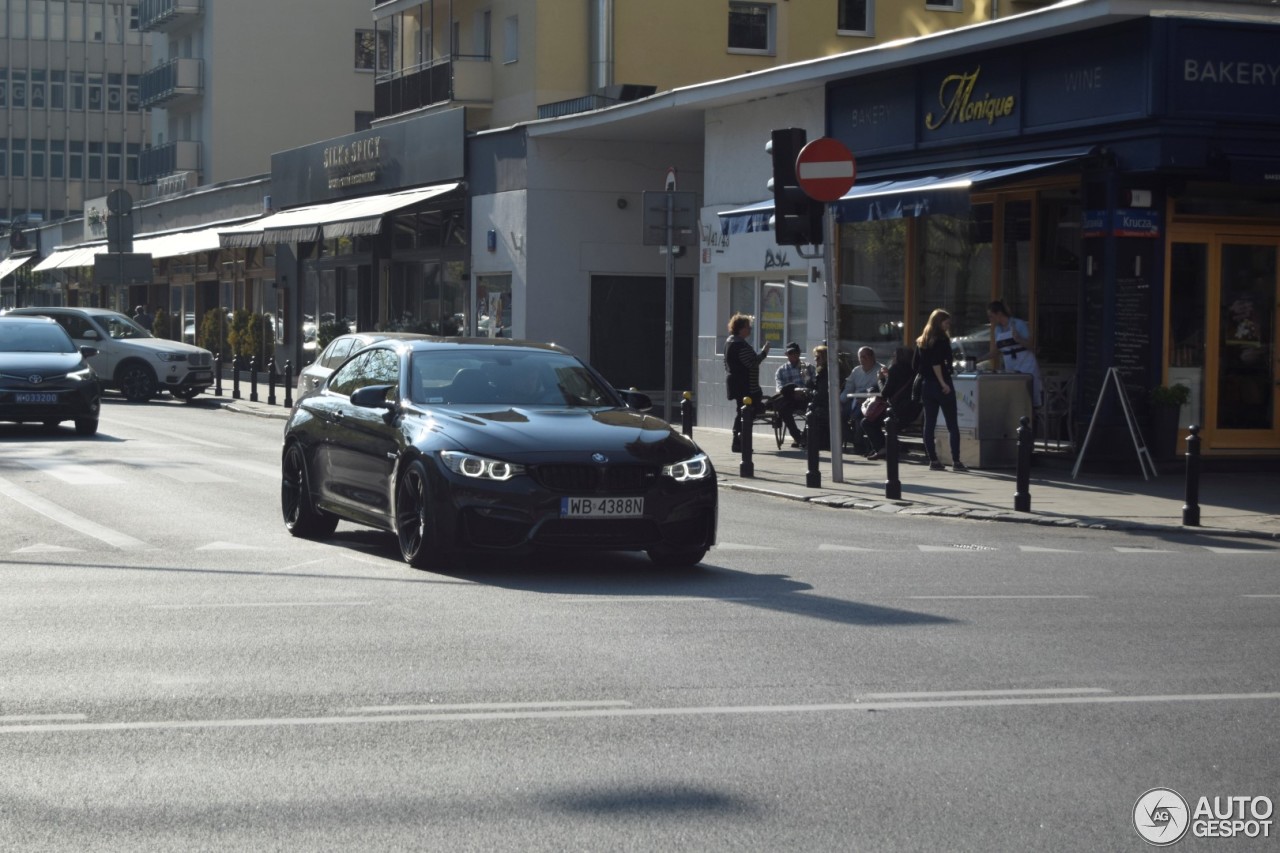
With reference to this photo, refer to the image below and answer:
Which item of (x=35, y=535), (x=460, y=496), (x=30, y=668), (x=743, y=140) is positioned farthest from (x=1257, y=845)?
(x=743, y=140)

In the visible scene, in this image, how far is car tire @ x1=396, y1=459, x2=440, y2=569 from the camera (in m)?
11.5

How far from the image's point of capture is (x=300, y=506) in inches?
542

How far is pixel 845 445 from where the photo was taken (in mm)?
23188

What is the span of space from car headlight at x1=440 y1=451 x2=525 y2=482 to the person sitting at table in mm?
11660

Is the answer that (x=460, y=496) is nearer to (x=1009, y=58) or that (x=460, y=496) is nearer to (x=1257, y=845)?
(x=1257, y=845)

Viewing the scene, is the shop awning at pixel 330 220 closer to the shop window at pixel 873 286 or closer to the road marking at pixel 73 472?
the shop window at pixel 873 286

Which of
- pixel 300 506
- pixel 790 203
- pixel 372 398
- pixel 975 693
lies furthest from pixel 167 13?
pixel 975 693

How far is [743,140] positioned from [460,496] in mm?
17346

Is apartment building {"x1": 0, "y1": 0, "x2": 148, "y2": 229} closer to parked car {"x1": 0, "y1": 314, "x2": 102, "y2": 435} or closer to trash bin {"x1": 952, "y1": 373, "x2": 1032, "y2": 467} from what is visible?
parked car {"x1": 0, "y1": 314, "x2": 102, "y2": 435}

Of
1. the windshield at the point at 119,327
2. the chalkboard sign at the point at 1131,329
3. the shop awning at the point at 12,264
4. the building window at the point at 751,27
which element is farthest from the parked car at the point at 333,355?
the shop awning at the point at 12,264

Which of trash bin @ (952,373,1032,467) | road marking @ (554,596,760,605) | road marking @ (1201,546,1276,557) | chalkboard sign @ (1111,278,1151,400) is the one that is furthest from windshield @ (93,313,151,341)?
road marking @ (554,596,760,605)

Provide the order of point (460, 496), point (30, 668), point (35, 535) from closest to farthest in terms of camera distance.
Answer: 1. point (30, 668)
2. point (460, 496)
3. point (35, 535)

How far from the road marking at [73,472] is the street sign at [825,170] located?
7.25 metres

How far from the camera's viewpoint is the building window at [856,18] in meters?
43.8
